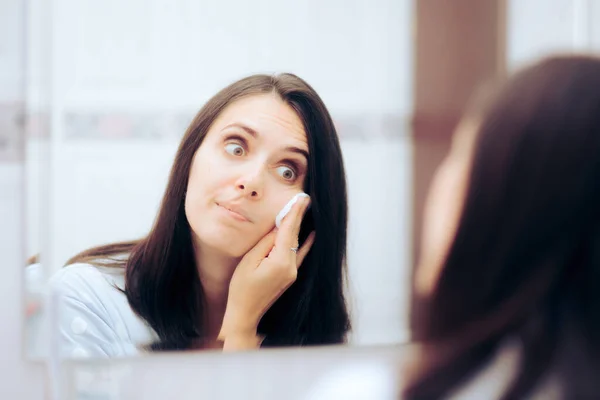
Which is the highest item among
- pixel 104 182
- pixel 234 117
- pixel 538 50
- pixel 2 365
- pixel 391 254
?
pixel 538 50

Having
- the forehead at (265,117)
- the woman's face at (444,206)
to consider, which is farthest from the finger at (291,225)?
the woman's face at (444,206)

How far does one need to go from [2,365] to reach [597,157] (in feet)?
3.35

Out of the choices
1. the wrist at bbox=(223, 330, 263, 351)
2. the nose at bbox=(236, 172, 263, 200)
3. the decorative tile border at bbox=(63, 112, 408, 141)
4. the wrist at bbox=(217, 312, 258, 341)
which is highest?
the decorative tile border at bbox=(63, 112, 408, 141)

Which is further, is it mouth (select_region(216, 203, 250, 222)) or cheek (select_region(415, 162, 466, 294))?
mouth (select_region(216, 203, 250, 222))

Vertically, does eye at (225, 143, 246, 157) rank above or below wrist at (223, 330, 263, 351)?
above

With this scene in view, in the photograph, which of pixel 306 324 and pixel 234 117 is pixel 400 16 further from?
pixel 306 324

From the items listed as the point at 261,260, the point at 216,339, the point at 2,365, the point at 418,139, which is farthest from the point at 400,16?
the point at 2,365

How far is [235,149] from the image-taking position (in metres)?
1.10

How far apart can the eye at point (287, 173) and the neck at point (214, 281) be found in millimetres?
175

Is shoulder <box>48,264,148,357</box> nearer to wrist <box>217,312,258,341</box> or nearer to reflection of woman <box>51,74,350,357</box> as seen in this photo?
reflection of woman <box>51,74,350,357</box>

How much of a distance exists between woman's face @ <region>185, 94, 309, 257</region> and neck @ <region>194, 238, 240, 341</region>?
0.02 meters

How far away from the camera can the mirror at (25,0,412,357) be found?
41.8 inches

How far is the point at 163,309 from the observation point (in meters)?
1.10

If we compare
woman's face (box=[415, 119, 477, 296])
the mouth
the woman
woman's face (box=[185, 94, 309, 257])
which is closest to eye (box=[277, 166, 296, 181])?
woman's face (box=[185, 94, 309, 257])
